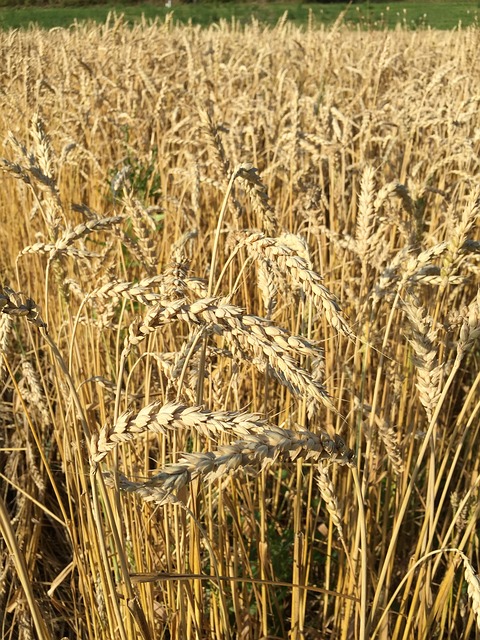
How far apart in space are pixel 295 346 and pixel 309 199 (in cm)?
142

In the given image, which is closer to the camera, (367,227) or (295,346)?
(295,346)

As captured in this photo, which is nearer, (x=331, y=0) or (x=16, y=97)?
(x=16, y=97)

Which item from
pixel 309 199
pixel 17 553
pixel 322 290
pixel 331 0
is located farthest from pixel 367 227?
pixel 331 0

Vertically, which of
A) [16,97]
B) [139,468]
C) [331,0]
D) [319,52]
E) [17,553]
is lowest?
[139,468]

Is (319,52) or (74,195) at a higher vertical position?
(319,52)

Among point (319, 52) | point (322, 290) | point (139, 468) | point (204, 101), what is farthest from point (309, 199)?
point (319, 52)

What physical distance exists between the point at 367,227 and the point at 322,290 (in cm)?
Answer: 74

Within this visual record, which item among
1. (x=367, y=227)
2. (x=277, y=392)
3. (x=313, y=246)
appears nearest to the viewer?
(x=367, y=227)

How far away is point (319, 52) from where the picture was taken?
24.1 feet

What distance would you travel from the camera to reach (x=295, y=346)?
0.75 m

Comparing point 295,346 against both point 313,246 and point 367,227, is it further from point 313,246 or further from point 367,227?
point 313,246

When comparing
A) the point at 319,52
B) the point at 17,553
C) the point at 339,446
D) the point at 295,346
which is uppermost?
the point at 319,52

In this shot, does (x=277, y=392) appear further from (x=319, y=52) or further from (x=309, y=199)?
(x=319, y=52)

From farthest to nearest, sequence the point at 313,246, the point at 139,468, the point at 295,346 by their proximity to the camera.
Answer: the point at 313,246 < the point at 139,468 < the point at 295,346
